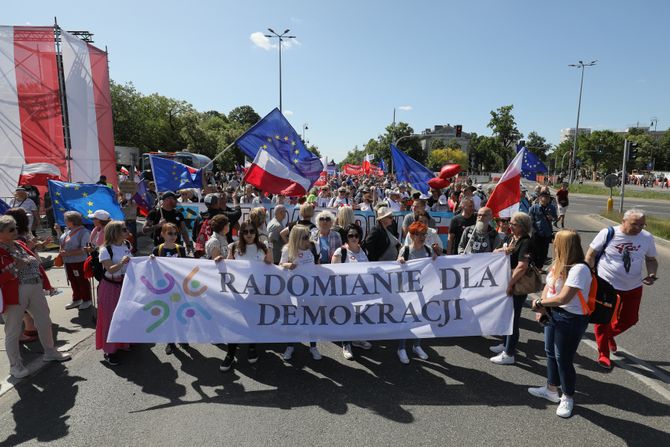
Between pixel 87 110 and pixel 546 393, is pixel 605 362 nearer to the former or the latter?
pixel 546 393

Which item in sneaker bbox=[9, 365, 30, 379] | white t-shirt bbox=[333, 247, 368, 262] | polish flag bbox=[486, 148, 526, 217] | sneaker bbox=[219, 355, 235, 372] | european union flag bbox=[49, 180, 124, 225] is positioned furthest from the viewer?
european union flag bbox=[49, 180, 124, 225]

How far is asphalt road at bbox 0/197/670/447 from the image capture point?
3238mm

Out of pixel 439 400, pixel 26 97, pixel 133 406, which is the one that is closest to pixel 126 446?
Result: pixel 133 406

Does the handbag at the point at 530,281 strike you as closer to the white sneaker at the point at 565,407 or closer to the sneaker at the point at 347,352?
the white sneaker at the point at 565,407

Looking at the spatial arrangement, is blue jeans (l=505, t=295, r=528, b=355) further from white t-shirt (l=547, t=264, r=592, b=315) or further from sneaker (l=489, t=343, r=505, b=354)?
white t-shirt (l=547, t=264, r=592, b=315)

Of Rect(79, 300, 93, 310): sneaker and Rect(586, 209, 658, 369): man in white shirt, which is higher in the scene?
Rect(586, 209, 658, 369): man in white shirt

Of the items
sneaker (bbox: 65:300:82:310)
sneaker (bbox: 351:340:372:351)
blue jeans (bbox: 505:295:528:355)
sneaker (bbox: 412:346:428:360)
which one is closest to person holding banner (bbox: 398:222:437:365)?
sneaker (bbox: 412:346:428:360)

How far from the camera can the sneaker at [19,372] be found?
4.10 m

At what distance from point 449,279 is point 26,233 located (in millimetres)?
5435

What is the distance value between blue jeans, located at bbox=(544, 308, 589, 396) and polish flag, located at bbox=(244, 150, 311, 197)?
5.67m

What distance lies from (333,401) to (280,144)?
589cm

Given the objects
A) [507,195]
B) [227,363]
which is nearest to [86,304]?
[227,363]

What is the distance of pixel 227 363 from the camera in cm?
439

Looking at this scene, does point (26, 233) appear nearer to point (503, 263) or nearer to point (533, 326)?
point (503, 263)
